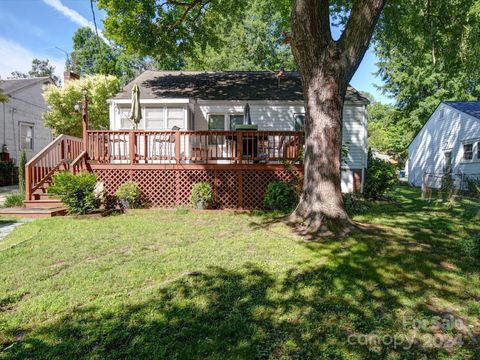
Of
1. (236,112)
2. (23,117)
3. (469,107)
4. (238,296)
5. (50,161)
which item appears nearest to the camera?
(238,296)

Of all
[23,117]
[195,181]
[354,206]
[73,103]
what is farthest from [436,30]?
[23,117]

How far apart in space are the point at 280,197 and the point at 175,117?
245 inches

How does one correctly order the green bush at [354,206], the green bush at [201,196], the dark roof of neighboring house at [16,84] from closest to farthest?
the green bush at [354,206], the green bush at [201,196], the dark roof of neighboring house at [16,84]

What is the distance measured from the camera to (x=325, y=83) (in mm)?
5844

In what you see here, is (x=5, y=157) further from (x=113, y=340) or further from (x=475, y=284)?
(x=475, y=284)

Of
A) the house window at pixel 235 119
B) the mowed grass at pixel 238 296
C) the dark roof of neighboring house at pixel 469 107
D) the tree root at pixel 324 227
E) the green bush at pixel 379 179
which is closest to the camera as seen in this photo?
the mowed grass at pixel 238 296

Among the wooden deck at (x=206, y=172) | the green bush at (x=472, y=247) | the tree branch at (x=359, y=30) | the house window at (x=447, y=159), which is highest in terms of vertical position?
the tree branch at (x=359, y=30)

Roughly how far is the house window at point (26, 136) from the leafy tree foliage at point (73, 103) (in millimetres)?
1135

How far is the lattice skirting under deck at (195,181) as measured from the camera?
9156 millimetres

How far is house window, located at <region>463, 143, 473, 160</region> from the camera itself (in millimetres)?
16094

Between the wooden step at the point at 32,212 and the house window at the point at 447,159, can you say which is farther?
the house window at the point at 447,159

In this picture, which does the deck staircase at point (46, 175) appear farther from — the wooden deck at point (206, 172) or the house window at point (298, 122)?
the house window at point (298, 122)

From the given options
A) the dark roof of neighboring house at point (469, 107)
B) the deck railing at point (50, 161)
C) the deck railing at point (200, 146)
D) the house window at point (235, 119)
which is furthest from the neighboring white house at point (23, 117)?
the dark roof of neighboring house at point (469, 107)

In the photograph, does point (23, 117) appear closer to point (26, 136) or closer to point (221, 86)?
point (26, 136)
